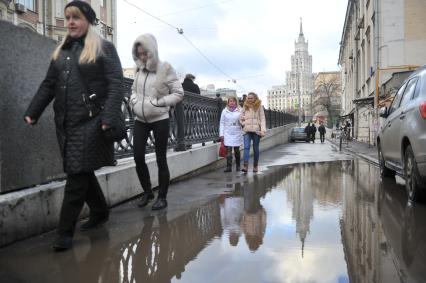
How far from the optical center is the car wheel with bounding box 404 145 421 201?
5.76m

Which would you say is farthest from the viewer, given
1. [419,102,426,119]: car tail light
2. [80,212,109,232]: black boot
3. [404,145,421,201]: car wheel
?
[404,145,421,201]: car wheel

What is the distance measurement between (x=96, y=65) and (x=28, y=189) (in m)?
1.41

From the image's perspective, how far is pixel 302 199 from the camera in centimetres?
664

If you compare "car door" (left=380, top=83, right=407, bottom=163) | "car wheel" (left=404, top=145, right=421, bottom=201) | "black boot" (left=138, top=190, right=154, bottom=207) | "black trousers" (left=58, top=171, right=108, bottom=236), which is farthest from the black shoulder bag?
"car door" (left=380, top=83, right=407, bottom=163)

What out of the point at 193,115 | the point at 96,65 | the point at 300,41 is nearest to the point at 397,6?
the point at 193,115

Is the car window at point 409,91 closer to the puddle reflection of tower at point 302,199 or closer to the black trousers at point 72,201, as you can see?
the puddle reflection of tower at point 302,199

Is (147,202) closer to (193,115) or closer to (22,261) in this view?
(22,261)

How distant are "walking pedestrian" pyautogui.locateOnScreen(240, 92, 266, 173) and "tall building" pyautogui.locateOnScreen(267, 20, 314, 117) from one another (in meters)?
70.9

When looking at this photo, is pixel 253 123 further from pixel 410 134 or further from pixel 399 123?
pixel 410 134

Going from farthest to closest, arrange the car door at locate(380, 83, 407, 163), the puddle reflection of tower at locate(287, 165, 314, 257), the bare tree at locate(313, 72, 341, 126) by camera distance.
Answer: the bare tree at locate(313, 72, 341, 126) < the car door at locate(380, 83, 407, 163) < the puddle reflection of tower at locate(287, 165, 314, 257)

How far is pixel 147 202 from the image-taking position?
5.91m

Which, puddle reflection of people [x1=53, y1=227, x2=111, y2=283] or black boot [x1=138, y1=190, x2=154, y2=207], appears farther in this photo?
black boot [x1=138, y1=190, x2=154, y2=207]

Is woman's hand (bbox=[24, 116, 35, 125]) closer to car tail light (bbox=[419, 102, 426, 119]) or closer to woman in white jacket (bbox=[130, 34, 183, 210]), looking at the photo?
woman in white jacket (bbox=[130, 34, 183, 210])

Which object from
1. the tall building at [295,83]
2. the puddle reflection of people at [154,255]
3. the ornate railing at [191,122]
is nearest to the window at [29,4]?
the ornate railing at [191,122]
